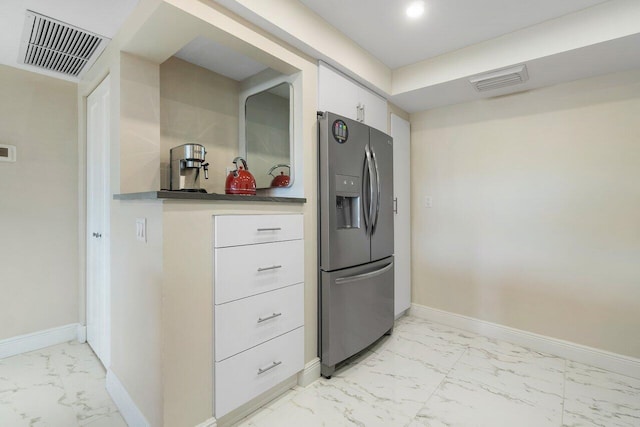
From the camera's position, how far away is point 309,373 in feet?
6.23

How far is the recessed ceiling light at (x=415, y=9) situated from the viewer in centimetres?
180

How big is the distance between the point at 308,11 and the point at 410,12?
663 mm

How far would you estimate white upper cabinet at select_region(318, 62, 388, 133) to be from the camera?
2.06m

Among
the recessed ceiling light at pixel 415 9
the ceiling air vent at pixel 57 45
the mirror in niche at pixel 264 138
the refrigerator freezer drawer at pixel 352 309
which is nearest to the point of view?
the ceiling air vent at pixel 57 45

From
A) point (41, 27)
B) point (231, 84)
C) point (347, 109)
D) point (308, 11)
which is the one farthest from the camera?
point (231, 84)

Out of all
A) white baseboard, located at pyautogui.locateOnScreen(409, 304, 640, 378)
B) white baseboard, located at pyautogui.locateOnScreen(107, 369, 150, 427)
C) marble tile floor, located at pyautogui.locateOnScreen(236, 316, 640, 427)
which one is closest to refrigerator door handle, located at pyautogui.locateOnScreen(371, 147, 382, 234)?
marble tile floor, located at pyautogui.locateOnScreen(236, 316, 640, 427)

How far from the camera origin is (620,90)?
2.10 metres

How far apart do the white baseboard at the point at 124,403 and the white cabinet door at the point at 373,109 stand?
2.41m

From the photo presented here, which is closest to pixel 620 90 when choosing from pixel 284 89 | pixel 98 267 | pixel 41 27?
pixel 284 89

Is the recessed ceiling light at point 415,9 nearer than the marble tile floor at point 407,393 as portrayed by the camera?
No

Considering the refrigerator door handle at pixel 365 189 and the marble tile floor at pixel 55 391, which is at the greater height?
the refrigerator door handle at pixel 365 189

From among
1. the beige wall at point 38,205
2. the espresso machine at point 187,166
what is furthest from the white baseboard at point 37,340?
the espresso machine at point 187,166

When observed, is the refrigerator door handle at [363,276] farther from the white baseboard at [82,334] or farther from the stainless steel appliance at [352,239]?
the white baseboard at [82,334]

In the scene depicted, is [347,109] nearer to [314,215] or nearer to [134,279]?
[314,215]
